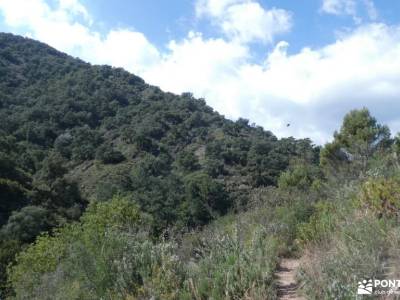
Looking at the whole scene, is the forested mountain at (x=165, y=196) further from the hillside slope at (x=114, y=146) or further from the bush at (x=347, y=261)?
the hillside slope at (x=114, y=146)

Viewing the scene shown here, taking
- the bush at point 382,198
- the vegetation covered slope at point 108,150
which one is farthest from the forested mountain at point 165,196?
the vegetation covered slope at point 108,150

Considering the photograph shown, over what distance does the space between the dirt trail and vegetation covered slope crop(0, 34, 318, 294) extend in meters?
20.3

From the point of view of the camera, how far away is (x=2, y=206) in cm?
3594

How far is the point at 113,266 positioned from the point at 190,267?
989mm

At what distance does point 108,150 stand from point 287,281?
170 ft

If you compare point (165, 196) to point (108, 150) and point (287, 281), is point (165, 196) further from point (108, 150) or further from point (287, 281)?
point (287, 281)

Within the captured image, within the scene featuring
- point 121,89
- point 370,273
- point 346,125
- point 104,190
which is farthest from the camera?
point 121,89

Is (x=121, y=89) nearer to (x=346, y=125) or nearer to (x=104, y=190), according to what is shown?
(x=104, y=190)

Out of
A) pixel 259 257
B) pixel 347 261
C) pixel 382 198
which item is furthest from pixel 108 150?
pixel 347 261

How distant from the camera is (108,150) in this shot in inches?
2216

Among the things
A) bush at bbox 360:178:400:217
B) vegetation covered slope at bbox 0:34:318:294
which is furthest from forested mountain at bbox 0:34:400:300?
vegetation covered slope at bbox 0:34:318:294

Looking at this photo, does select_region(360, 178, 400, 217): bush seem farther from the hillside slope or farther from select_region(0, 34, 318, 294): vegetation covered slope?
the hillside slope

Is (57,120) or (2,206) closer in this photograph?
(2,206)

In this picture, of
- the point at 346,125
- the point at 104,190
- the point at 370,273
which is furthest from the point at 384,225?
the point at 104,190
